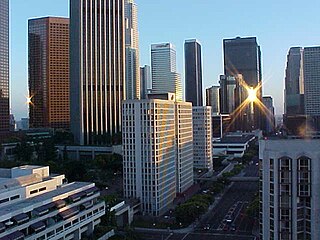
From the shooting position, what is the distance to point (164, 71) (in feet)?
530

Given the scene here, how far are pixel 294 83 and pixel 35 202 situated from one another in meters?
134

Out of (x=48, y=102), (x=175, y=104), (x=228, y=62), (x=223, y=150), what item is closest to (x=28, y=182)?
(x=175, y=104)

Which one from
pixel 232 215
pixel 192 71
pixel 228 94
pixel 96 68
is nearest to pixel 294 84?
pixel 228 94

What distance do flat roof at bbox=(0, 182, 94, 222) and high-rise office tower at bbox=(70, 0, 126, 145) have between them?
51120 millimetres

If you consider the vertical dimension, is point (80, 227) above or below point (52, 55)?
below

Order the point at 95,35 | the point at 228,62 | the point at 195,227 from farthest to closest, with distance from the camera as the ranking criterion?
1. the point at 228,62
2. the point at 95,35
3. the point at 195,227

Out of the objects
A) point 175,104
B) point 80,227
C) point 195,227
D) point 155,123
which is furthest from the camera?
point 175,104

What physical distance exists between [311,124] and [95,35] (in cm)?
5029

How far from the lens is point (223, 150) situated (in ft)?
301

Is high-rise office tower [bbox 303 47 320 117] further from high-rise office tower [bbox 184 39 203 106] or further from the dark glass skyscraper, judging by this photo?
high-rise office tower [bbox 184 39 203 106]

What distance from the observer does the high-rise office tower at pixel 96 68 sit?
272 feet

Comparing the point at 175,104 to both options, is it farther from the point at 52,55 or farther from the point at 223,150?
the point at 52,55

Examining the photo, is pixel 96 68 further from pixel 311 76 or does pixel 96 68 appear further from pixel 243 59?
pixel 243 59

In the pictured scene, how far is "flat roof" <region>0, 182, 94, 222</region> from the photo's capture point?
25.0 m
